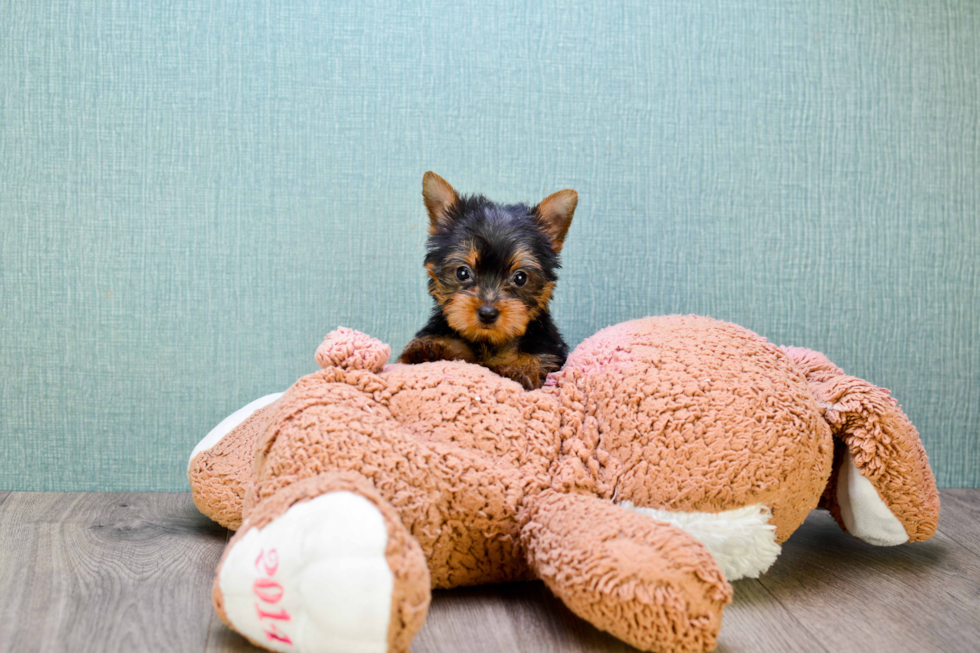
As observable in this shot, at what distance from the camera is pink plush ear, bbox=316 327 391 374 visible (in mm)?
1554

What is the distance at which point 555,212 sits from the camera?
188cm

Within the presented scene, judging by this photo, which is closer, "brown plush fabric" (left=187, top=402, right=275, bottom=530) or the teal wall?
"brown plush fabric" (left=187, top=402, right=275, bottom=530)

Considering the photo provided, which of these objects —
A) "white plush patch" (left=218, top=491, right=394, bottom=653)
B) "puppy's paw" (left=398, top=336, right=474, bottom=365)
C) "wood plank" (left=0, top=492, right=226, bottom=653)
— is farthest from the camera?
"puppy's paw" (left=398, top=336, right=474, bottom=365)

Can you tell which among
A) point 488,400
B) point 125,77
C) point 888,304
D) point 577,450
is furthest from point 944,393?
point 125,77

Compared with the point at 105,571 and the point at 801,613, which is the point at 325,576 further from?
the point at 801,613

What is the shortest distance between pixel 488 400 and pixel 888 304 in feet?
5.37

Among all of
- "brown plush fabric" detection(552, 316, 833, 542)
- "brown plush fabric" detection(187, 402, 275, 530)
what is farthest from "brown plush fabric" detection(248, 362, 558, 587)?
"brown plush fabric" detection(187, 402, 275, 530)

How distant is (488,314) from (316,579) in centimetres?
79

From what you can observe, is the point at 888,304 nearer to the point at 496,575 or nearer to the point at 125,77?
the point at 496,575

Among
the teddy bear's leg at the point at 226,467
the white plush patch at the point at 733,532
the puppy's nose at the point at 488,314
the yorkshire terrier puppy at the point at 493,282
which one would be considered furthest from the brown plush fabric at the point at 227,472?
the white plush patch at the point at 733,532

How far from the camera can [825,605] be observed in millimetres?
1557

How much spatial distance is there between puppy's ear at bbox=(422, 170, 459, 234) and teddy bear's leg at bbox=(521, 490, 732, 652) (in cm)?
87

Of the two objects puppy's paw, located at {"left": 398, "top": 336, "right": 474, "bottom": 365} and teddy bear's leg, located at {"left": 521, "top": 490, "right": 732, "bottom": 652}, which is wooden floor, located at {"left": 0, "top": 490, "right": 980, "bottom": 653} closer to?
teddy bear's leg, located at {"left": 521, "top": 490, "right": 732, "bottom": 652}

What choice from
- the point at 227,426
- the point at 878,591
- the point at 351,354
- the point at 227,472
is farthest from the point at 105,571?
the point at 878,591
